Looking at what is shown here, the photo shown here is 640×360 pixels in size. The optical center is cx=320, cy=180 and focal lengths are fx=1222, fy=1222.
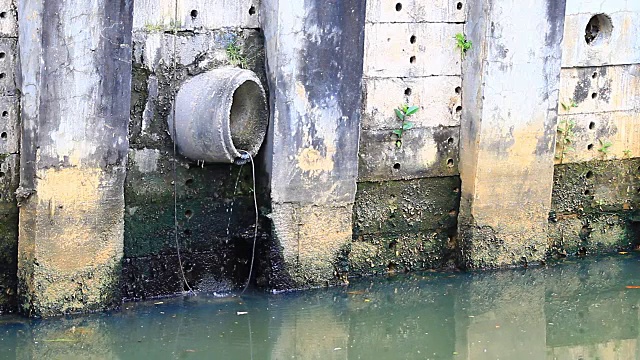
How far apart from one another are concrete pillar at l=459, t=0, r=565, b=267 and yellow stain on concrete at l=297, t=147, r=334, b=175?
3.68ft

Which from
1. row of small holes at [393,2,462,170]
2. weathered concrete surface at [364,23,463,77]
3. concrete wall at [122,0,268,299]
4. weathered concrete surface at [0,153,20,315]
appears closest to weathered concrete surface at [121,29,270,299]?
concrete wall at [122,0,268,299]

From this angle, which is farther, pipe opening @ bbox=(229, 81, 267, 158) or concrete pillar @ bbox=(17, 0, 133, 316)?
pipe opening @ bbox=(229, 81, 267, 158)

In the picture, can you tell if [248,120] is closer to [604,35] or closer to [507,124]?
[507,124]

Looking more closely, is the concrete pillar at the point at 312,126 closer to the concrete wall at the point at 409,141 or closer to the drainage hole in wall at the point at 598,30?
the concrete wall at the point at 409,141

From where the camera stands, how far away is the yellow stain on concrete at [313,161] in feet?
24.3

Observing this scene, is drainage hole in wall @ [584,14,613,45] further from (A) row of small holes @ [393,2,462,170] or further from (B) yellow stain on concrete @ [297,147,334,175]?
(B) yellow stain on concrete @ [297,147,334,175]

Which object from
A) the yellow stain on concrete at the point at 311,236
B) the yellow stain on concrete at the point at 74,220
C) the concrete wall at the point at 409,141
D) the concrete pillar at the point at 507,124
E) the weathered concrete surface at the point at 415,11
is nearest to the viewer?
the yellow stain on concrete at the point at 74,220

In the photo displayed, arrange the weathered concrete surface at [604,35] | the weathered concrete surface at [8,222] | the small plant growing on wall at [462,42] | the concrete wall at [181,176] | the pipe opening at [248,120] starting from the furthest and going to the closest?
the weathered concrete surface at [604,35] → the small plant growing on wall at [462,42] → the pipe opening at [248,120] → the concrete wall at [181,176] → the weathered concrete surface at [8,222]

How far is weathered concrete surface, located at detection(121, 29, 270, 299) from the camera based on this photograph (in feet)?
23.6

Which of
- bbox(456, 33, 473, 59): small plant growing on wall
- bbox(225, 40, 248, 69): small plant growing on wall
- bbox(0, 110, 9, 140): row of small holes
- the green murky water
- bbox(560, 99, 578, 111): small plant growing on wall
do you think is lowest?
Answer: the green murky water

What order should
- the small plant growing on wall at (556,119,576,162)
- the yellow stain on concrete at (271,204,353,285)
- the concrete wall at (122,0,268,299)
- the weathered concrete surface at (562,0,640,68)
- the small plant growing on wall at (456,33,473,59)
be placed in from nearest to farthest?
the concrete wall at (122,0,268,299) < the yellow stain on concrete at (271,204,353,285) < the small plant growing on wall at (456,33,473,59) < the weathered concrete surface at (562,0,640,68) < the small plant growing on wall at (556,119,576,162)

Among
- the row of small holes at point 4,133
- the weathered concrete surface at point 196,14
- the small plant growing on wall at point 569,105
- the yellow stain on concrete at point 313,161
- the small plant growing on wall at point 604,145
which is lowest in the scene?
the yellow stain on concrete at point 313,161

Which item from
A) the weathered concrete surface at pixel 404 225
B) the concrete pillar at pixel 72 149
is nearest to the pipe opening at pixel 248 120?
the concrete pillar at pixel 72 149

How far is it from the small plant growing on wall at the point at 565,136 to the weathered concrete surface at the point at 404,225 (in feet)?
2.69
